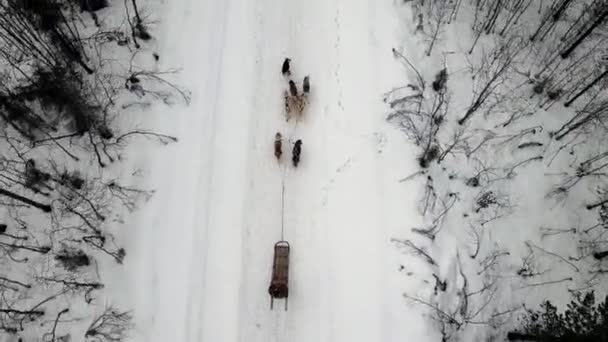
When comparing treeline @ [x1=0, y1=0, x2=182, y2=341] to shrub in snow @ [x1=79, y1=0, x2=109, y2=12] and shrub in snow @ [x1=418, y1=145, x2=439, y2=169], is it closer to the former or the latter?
shrub in snow @ [x1=79, y1=0, x2=109, y2=12]

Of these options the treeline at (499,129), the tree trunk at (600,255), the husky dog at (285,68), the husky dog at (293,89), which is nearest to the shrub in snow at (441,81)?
the treeline at (499,129)

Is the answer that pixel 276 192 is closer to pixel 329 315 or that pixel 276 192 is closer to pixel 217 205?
pixel 217 205

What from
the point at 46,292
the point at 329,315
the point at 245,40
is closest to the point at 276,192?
the point at 329,315

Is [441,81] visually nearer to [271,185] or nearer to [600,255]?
[271,185]

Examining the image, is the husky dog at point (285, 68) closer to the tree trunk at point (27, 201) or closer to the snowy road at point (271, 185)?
the snowy road at point (271, 185)

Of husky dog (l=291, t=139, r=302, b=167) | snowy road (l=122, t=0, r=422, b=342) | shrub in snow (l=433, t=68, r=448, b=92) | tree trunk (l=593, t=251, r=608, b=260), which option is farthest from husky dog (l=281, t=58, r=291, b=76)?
tree trunk (l=593, t=251, r=608, b=260)

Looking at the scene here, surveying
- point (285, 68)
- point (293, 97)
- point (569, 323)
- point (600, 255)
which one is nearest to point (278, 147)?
point (293, 97)
